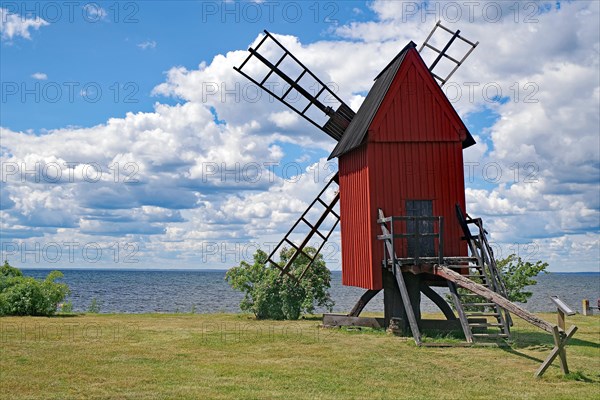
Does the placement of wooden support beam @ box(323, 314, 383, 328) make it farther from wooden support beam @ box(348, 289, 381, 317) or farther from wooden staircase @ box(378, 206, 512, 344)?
wooden staircase @ box(378, 206, 512, 344)

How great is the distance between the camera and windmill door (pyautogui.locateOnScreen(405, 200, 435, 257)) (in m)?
20.8

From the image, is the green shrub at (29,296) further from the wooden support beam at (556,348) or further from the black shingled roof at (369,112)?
the wooden support beam at (556,348)

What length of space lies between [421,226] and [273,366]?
8.20 meters

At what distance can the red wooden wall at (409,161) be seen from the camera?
20891 mm

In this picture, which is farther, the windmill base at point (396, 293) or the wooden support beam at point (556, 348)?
the windmill base at point (396, 293)

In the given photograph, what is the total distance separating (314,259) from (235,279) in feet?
14.3

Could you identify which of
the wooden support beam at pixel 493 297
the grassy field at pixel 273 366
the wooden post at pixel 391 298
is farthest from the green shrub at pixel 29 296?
the wooden support beam at pixel 493 297


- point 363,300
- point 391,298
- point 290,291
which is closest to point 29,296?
point 290,291

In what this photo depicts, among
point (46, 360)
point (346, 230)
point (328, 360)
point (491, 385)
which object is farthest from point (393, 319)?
point (46, 360)

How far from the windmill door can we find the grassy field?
3084mm

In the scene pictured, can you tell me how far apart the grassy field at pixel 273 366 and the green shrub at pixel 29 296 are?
22.4ft

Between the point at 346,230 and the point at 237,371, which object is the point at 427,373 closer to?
the point at 237,371

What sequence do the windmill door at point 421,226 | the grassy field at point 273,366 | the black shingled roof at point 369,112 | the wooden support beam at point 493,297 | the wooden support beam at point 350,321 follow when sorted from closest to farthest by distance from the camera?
the grassy field at point 273,366
the wooden support beam at point 493,297
the windmill door at point 421,226
the black shingled roof at point 369,112
the wooden support beam at point 350,321

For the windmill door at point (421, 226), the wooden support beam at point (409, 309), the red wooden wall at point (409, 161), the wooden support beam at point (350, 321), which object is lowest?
the wooden support beam at point (350, 321)
